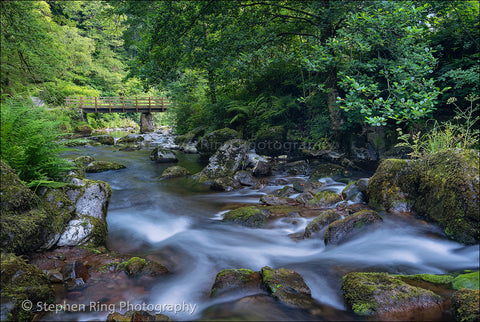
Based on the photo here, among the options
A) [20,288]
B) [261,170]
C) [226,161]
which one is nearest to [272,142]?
[261,170]

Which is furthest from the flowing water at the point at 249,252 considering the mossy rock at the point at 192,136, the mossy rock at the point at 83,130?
the mossy rock at the point at 83,130

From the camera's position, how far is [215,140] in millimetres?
10898

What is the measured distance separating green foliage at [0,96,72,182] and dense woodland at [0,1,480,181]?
208 cm

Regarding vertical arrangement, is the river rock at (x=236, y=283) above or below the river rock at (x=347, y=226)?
below

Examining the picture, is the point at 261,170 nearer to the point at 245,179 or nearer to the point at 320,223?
the point at 245,179

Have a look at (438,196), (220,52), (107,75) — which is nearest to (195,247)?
(438,196)

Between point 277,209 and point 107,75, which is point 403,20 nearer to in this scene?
point 277,209

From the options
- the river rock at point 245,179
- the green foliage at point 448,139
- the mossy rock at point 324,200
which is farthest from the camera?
the river rock at point 245,179

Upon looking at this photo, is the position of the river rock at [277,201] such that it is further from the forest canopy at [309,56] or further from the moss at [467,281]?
the moss at [467,281]

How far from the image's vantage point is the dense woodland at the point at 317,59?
19.2ft

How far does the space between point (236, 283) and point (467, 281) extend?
231cm

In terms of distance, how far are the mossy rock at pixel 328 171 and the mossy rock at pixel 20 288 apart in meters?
6.44

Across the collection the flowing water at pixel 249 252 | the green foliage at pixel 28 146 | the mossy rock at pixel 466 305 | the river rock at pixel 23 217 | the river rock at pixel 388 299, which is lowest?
the flowing water at pixel 249 252

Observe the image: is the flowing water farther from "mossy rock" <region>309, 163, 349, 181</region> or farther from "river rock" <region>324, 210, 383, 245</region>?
"mossy rock" <region>309, 163, 349, 181</region>
